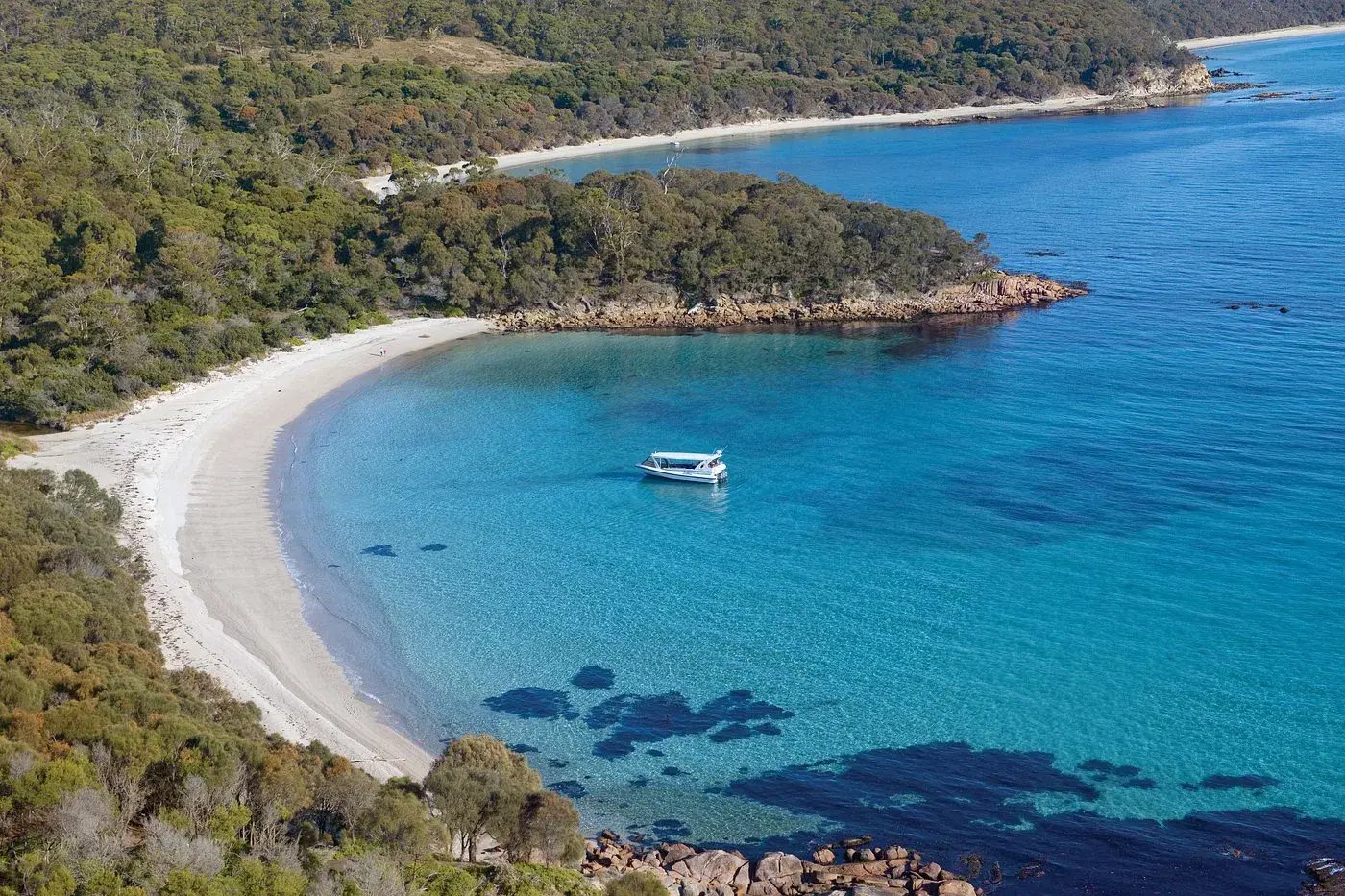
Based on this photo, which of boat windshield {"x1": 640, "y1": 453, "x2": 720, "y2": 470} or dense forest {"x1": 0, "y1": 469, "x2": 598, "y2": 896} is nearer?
dense forest {"x1": 0, "y1": 469, "x2": 598, "y2": 896}

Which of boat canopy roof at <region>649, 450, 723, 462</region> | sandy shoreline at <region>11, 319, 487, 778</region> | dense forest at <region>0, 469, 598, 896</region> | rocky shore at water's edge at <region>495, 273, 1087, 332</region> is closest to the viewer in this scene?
dense forest at <region>0, 469, 598, 896</region>

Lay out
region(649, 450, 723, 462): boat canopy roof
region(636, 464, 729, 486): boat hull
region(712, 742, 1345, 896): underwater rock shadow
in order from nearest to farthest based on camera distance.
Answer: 1. region(712, 742, 1345, 896): underwater rock shadow
2. region(636, 464, 729, 486): boat hull
3. region(649, 450, 723, 462): boat canopy roof

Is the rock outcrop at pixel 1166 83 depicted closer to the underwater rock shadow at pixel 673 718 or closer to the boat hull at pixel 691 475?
the boat hull at pixel 691 475

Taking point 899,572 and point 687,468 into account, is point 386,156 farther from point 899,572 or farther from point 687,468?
point 899,572

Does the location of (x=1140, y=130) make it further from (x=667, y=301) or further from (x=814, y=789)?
(x=814, y=789)

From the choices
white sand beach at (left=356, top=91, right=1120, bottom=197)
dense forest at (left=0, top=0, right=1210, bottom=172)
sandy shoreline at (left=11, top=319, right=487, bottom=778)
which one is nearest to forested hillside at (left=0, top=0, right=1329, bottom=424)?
dense forest at (left=0, top=0, right=1210, bottom=172)

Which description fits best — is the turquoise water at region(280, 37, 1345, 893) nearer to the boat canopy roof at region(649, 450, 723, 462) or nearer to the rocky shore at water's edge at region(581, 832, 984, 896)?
the rocky shore at water's edge at region(581, 832, 984, 896)

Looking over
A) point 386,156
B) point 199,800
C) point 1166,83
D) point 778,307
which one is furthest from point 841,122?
point 199,800
